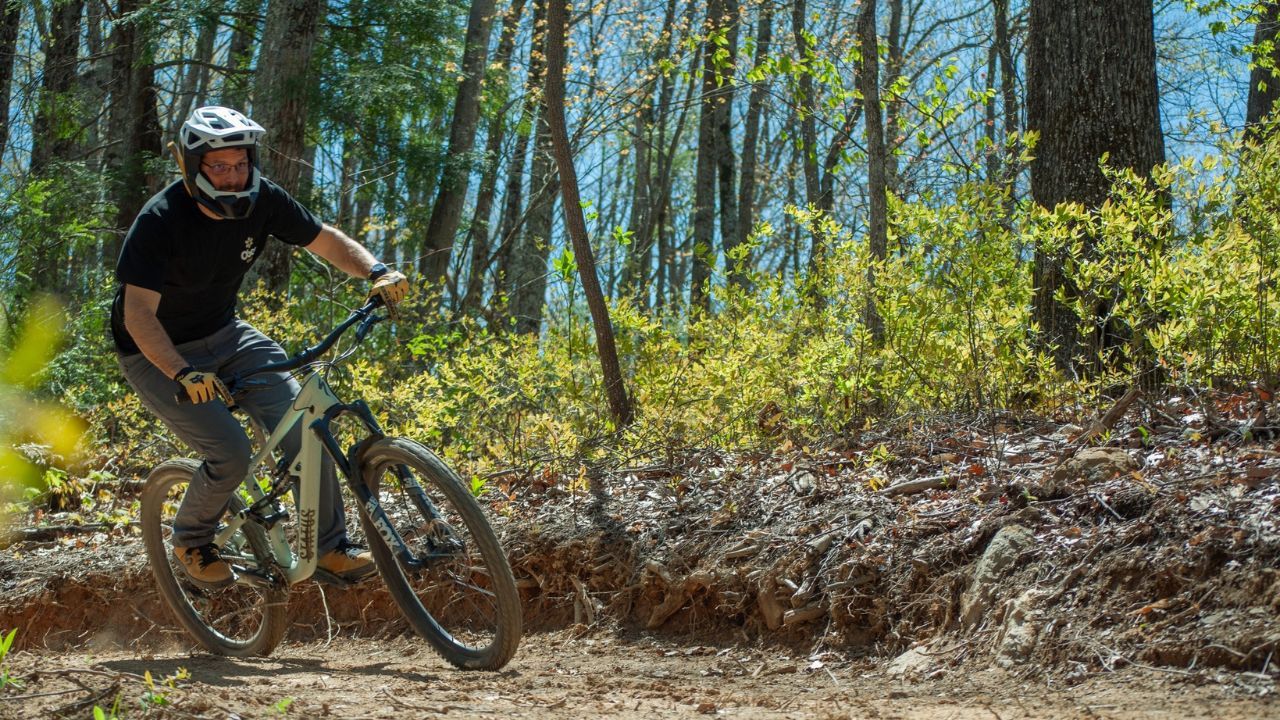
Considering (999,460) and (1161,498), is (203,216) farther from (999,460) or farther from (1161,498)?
(1161,498)

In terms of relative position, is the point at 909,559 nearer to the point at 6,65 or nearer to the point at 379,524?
the point at 379,524

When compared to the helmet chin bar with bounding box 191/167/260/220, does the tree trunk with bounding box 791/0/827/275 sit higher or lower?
higher

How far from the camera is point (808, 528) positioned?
16.7ft

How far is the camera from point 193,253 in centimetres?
471

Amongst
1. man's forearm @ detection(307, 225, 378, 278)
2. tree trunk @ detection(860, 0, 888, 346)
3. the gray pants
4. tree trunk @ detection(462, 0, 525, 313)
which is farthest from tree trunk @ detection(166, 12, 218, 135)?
tree trunk @ detection(860, 0, 888, 346)

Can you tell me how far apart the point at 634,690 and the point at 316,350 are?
1904mm

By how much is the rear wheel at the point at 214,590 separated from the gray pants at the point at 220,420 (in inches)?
9.0

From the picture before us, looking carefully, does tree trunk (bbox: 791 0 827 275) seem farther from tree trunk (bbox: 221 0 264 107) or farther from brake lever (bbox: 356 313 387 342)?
tree trunk (bbox: 221 0 264 107)

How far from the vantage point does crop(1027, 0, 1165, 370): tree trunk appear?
7.09m

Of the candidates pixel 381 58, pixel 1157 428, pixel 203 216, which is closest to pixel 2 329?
pixel 203 216

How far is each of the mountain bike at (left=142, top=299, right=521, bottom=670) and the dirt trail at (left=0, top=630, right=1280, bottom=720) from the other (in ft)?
0.76

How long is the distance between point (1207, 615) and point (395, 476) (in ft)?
10.1

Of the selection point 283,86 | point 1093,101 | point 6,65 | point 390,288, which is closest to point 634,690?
point 390,288

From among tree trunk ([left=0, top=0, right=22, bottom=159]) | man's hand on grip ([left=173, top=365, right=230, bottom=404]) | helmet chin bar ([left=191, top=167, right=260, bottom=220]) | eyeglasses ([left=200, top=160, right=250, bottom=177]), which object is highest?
tree trunk ([left=0, top=0, right=22, bottom=159])
